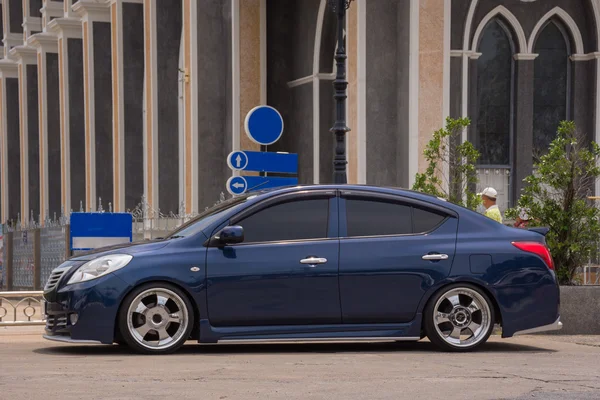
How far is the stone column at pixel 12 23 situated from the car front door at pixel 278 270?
161ft

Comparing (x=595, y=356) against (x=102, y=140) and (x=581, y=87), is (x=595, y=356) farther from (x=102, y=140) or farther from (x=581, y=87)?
(x=102, y=140)

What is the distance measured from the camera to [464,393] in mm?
7559

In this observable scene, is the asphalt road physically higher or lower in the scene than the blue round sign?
lower

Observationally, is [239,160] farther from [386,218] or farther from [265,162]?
[386,218]

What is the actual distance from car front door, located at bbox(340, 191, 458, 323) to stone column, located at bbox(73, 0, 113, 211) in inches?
1209

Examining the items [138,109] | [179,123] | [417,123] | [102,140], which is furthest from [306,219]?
[102,140]

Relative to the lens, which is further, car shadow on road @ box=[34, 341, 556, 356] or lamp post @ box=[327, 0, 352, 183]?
lamp post @ box=[327, 0, 352, 183]

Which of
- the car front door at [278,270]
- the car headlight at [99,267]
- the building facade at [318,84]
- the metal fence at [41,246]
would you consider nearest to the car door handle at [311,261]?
the car front door at [278,270]

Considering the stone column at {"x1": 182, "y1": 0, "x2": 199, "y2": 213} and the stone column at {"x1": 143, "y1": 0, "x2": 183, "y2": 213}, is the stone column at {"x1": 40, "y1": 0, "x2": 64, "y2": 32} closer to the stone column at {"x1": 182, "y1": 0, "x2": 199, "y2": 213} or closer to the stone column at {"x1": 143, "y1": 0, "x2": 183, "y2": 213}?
the stone column at {"x1": 143, "y1": 0, "x2": 183, "y2": 213}

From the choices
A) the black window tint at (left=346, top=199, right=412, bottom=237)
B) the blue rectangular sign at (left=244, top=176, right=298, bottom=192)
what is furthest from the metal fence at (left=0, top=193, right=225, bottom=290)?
the black window tint at (left=346, top=199, right=412, bottom=237)

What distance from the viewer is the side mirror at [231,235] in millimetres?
10078

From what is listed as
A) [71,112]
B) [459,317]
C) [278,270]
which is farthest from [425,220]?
[71,112]

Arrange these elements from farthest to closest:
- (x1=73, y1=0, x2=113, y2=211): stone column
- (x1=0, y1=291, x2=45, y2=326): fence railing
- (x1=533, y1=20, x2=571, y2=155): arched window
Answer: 1. (x1=73, y1=0, x2=113, y2=211): stone column
2. (x1=533, y1=20, x2=571, y2=155): arched window
3. (x1=0, y1=291, x2=45, y2=326): fence railing

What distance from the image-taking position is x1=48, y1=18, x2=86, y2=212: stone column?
146 feet
